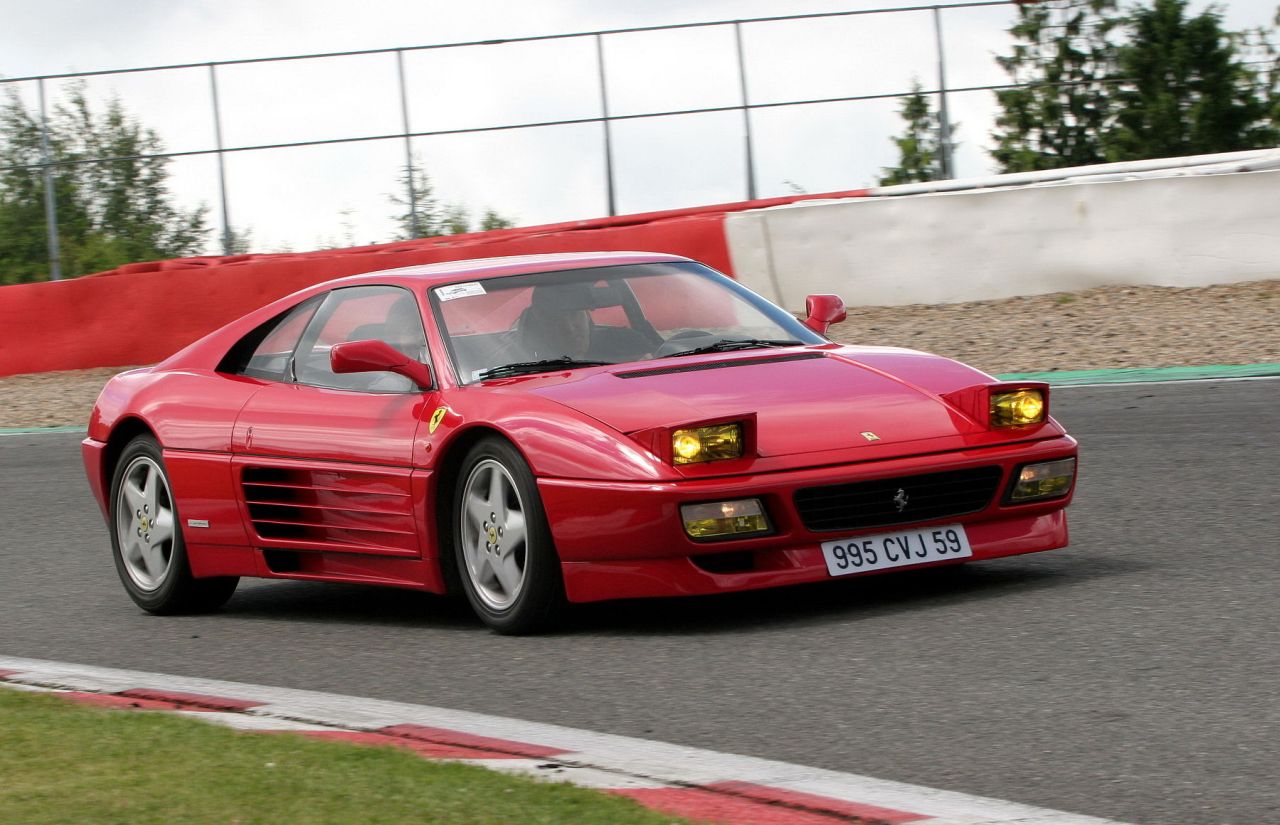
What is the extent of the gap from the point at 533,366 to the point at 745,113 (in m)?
14.6

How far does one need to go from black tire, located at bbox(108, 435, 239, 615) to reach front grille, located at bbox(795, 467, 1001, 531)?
8.71ft

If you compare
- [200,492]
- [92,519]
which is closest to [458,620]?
[200,492]

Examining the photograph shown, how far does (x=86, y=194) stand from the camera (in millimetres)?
22109

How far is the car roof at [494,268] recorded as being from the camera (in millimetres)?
7074

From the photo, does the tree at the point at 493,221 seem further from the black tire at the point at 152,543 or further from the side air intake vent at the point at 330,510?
the side air intake vent at the point at 330,510

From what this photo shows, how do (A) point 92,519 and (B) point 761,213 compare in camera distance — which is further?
(B) point 761,213

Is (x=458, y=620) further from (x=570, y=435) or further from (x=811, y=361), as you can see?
(x=811, y=361)

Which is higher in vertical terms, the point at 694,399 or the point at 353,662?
the point at 694,399

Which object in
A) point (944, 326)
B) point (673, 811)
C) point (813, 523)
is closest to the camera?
point (673, 811)

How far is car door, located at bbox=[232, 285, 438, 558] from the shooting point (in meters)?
6.59

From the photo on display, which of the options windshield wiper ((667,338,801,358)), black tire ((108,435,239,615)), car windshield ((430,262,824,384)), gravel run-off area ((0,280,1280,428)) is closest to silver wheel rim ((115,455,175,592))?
black tire ((108,435,239,615))

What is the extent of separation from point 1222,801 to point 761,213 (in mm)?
12496

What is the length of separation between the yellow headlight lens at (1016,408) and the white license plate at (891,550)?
1.38 feet

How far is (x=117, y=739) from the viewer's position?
4.68 m
